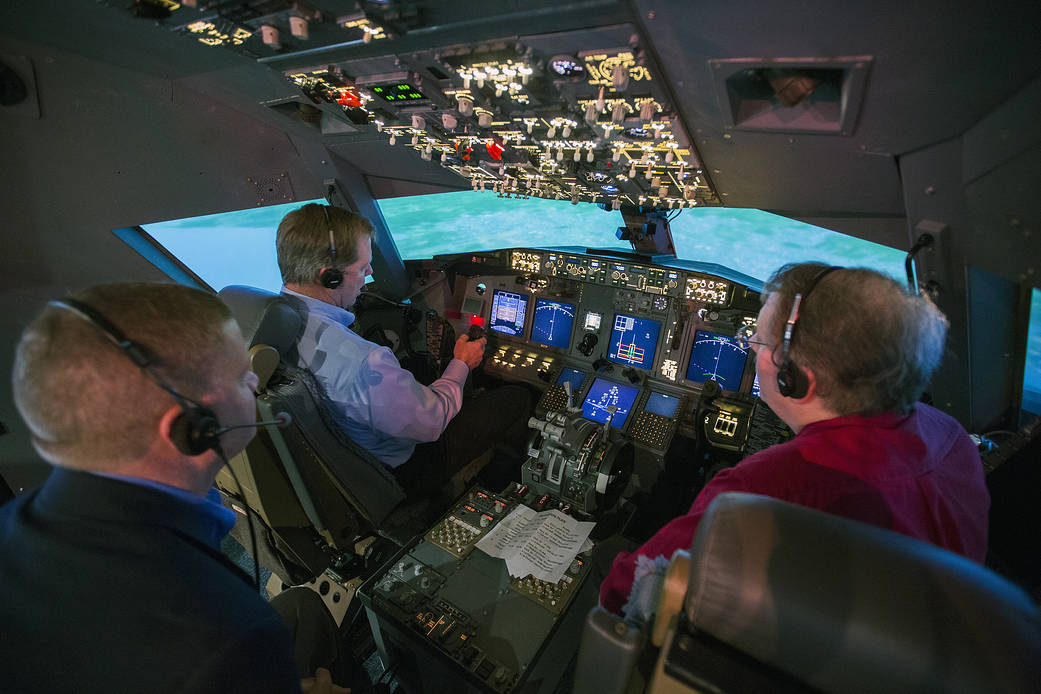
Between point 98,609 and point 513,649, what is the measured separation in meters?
1.02

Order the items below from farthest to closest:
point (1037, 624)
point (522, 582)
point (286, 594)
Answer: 1. point (522, 582)
2. point (286, 594)
3. point (1037, 624)

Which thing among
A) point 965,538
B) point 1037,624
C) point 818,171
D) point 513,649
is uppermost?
point 818,171

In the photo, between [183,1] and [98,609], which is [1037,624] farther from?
[183,1]

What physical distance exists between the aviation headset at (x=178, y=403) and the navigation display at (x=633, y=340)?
2.53 metres

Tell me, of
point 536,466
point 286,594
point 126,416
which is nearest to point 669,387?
point 536,466

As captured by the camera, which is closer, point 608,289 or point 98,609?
point 98,609

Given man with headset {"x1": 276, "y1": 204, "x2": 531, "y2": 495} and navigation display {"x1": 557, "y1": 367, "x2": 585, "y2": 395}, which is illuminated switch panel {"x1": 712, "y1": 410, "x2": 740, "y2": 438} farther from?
man with headset {"x1": 276, "y1": 204, "x2": 531, "y2": 495}

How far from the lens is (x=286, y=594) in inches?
51.8

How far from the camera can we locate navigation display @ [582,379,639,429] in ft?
9.30

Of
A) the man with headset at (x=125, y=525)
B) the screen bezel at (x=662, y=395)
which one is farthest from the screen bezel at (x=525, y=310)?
the man with headset at (x=125, y=525)

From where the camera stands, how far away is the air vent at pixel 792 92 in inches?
38.8

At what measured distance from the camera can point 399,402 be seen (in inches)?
61.4

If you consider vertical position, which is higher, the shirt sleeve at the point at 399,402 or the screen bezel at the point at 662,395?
the shirt sleeve at the point at 399,402

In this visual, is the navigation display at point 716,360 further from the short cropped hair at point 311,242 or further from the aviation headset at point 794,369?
the short cropped hair at point 311,242
